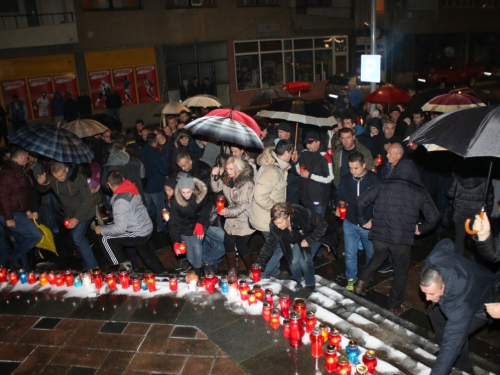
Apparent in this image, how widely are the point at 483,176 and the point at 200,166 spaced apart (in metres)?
4.17

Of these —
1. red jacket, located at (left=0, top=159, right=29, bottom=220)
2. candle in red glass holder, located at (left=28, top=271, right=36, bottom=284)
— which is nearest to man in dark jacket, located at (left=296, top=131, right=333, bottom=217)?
candle in red glass holder, located at (left=28, top=271, right=36, bottom=284)

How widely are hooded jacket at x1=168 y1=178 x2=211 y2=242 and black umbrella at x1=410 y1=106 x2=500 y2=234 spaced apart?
120 inches

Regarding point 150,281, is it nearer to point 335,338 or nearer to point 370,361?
point 335,338

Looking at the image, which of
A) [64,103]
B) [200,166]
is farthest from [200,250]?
[64,103]

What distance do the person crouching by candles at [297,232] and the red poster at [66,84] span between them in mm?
16546

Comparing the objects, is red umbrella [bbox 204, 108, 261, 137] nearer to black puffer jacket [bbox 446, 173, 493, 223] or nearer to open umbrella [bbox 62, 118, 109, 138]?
open umbrella [bbox 62, 118, 109, 138]

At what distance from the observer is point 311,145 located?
7.12 m

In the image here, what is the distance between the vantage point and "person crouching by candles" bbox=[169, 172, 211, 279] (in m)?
6.23

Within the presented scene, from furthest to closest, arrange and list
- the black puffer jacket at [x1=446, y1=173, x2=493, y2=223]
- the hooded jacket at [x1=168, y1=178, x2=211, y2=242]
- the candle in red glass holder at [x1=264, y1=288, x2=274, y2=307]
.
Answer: the hooded jacket at [x1=168, y1=178, x2=211, y2=242], the black puffer jacket at [x1=446, y1=173, x2=493, y2=223], the candle in red glass holder at [x1=264, y1=288, x2=274, y2=307]

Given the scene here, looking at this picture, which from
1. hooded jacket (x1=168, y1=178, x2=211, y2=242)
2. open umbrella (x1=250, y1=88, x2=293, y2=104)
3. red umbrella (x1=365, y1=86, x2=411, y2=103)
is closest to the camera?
hooded jacket (x1=168, y1=178, x2=211, y2=242)

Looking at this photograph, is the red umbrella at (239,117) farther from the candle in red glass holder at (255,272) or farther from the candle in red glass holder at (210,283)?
the candle in red glass holder at (210,283)

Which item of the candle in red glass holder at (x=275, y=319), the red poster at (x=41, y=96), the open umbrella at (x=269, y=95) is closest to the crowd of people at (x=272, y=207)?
the candle in red glass holder at (x=275, y=319)

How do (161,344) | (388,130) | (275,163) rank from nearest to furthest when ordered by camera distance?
1. (161,344)
2. (275,163)
3. (388,130)

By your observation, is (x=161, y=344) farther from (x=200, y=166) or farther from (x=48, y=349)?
(x=200, y=166)
